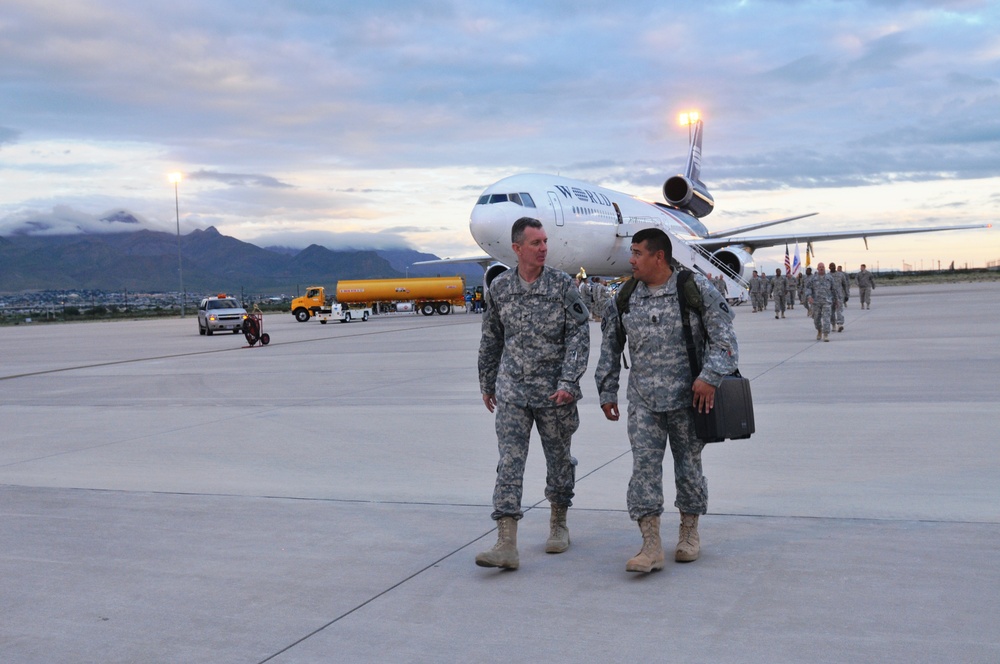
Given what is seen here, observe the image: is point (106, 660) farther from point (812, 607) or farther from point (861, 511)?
point (861, 511)

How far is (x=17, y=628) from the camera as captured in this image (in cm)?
415

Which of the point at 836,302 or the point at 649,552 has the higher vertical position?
the point at 836,302

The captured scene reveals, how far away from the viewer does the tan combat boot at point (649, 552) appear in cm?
464

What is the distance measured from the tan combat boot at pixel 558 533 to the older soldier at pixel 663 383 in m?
0.48

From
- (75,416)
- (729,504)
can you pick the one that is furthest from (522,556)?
(75,416)

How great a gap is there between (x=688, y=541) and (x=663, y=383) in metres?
0.81

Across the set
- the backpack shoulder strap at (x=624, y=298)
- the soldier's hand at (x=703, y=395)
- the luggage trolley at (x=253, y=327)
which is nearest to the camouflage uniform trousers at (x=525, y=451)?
the backpack shoulder strap at (x=624, y=298)

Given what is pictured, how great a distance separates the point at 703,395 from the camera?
476cm

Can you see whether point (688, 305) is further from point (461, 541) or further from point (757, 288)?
point (757, 288)

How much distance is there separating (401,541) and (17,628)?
1.96 m

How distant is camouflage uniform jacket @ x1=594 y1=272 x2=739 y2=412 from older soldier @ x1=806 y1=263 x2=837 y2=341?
47.9ft

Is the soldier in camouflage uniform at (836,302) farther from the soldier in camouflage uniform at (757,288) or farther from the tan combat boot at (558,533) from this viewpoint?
the tan combat boot at (558,533)

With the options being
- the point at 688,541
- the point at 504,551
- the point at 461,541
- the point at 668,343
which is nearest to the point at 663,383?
the point at 668,343

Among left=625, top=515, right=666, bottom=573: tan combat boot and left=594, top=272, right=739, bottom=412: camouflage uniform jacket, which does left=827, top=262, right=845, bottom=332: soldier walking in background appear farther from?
left=625, top=515, right=666, bottom=573: tan combat boot
